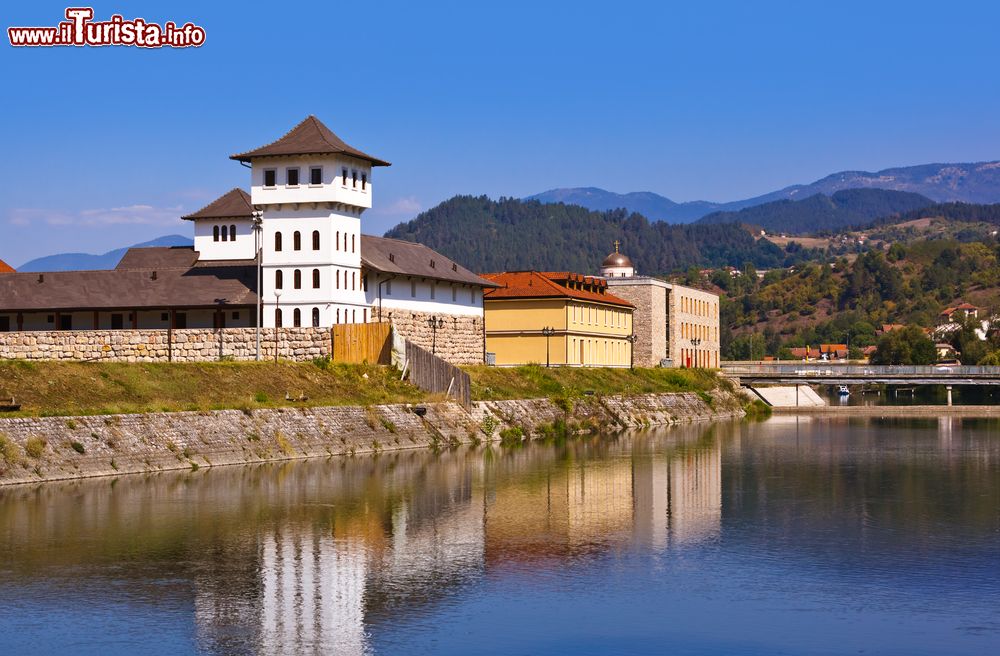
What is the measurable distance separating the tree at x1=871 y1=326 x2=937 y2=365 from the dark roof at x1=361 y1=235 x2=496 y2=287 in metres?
104

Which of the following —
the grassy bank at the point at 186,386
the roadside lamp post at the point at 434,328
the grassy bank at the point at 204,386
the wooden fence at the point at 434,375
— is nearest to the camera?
the grassy bank at the point at 186,386

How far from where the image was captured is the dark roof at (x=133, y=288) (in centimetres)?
7725

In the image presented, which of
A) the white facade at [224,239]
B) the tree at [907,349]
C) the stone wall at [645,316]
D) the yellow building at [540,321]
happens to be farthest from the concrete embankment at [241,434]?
the tree at [907,349]

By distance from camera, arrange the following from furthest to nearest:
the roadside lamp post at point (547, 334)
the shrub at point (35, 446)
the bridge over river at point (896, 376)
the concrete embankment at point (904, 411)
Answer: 1. the bridge over river at point (896, 376)
2. the concrete embankment at point (904, 411)
3. the roadside lamp post at point (547, 334)
4. the shrub at point (35, 446)

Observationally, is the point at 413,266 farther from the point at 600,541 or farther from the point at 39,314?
the point at 600,541

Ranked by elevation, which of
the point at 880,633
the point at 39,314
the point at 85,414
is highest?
the point at 39,314

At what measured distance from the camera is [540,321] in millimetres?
101750

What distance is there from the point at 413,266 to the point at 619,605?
6073cm

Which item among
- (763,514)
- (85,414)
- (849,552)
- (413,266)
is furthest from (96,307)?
(849,552)

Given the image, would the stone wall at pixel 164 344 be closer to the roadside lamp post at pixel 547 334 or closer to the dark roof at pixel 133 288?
the dark roof at pixel 133 288

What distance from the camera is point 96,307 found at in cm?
7788

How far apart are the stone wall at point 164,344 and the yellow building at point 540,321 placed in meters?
28.2

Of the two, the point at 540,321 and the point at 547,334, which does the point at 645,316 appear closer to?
the point at 540,321

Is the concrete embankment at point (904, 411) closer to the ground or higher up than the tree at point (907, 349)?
closer to the ground
